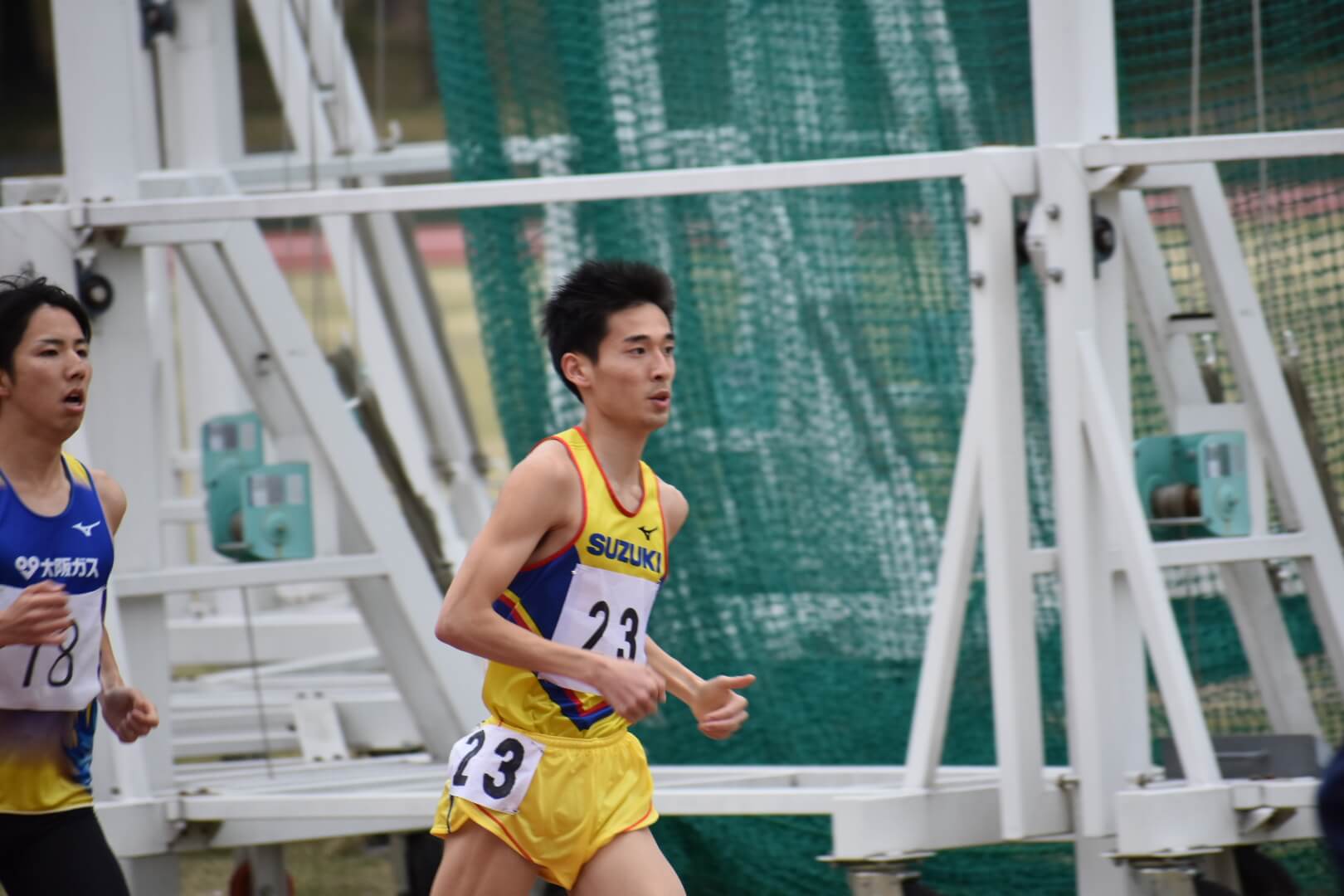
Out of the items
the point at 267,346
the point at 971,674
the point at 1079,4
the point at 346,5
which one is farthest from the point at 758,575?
the point at 346,5

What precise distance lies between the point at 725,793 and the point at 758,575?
1190mm

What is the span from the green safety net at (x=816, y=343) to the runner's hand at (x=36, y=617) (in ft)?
8.88

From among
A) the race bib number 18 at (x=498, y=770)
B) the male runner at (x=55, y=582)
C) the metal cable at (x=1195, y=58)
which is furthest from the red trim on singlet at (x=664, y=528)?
the metal cable at (x=1195, y=58)

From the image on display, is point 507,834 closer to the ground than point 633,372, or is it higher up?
closer to the ground

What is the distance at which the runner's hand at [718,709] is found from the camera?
12.2 feet

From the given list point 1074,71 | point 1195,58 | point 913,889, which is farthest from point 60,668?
point 1195,58

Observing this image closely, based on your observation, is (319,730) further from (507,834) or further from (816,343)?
(507,834)

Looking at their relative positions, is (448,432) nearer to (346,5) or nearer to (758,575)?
(758,575)

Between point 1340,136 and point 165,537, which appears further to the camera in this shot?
point 165,537

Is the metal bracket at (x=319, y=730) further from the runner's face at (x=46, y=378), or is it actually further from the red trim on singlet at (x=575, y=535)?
the red trim on singlet at (x=575, y=535)

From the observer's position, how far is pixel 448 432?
8398 millimetres

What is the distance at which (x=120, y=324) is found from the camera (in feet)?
A: 18.6

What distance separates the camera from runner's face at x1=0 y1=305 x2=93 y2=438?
400cm

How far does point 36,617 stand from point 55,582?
25cm
